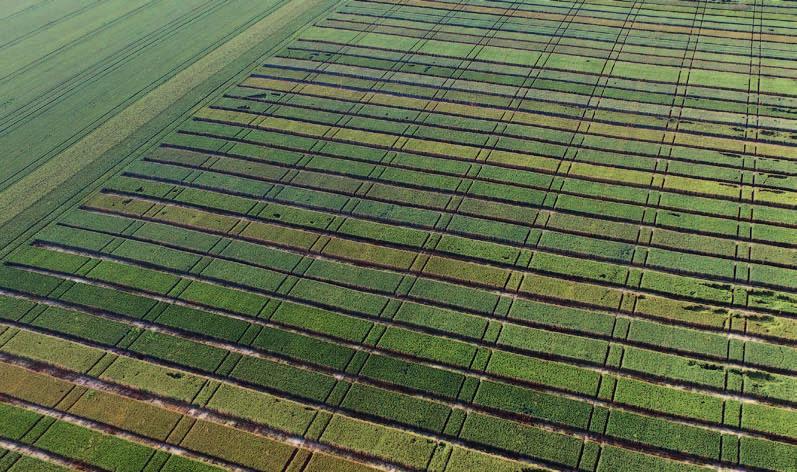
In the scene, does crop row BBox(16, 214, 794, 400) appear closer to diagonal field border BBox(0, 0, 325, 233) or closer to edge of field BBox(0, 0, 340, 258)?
edge of field BBox(0, 0, 340, 258)

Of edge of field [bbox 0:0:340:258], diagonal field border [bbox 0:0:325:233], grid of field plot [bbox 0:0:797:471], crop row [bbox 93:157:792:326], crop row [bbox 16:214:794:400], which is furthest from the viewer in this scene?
diagonal field border [bbox 0:0:325:233]

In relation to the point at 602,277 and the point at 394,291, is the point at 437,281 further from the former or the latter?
the point at 602,277

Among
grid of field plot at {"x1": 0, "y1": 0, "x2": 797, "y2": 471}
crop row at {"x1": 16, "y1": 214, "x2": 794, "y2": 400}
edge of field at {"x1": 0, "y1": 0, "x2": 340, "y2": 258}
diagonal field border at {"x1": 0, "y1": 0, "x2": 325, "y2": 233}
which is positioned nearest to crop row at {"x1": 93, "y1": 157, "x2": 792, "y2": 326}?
grid of field plot at {"x1": 0, "y1": 0, "x2": 797, "y2": 471}

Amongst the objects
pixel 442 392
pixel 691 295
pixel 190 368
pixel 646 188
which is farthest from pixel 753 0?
pixel 190 368

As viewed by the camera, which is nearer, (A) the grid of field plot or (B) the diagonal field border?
(A) the grid of field plot

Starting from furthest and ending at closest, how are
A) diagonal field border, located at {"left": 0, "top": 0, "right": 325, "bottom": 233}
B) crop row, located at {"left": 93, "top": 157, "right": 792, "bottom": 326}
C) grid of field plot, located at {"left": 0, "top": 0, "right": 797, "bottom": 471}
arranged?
diagonal field border, located at {"left": 0, "top": 0, "right": 325, "bottom": 233} < crop row, located at {"left": 93, "top": 157, "right": 792, "bottom": 326} < grid of field plot, located at {"left": 0, "top": 0, "right": 797, "bottom": 471}

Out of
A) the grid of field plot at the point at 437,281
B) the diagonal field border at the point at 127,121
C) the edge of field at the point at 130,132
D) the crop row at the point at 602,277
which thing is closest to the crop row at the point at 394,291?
the grid of field plot at the point at 437,281

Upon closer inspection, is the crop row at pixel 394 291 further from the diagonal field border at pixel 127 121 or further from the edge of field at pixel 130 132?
the diagonal field border at pixel 127 121

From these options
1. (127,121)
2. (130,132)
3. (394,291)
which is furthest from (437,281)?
(127,121)
